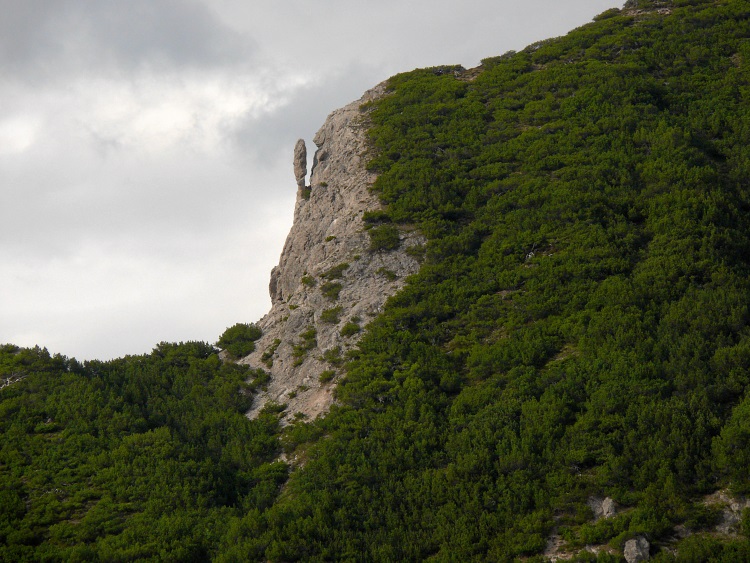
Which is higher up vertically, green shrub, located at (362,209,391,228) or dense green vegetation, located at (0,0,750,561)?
green shrub, located at (362,209,391,228)

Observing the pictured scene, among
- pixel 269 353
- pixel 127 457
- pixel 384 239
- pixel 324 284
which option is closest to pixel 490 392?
Result: pixel 324 284

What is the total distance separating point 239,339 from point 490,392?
47.5 ft

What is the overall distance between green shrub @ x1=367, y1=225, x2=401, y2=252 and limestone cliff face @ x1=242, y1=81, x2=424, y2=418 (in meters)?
0.25

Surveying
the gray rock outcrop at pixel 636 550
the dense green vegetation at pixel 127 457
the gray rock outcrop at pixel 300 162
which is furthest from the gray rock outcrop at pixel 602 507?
the gray rock outcrop at pixel 300 162

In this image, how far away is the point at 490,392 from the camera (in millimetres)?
30125

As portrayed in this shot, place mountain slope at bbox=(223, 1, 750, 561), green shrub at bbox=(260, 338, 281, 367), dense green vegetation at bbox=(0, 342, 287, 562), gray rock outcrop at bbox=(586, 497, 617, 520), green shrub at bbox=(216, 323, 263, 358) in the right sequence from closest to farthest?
gray rock outcrop at bbox=(586, 497, 617, 520) → mountain slope at bbox=(223, 1, 750, 561) → dense green vegetation at bbox=(0, 342, 287, 562) → green shrub at bbox=(260, 338, 281, 367) → green shrub at bbox=(216, 323, 263, 358)

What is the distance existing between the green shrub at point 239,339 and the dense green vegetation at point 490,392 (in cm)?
90

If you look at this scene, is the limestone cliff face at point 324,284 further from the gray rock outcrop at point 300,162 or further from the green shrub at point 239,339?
the gray rock outcrop at point 300,162

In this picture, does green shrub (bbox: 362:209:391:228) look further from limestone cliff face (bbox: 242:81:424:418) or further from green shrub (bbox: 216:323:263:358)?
green shrub (bbox: 216:323:263:358)

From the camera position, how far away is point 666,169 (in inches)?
1507

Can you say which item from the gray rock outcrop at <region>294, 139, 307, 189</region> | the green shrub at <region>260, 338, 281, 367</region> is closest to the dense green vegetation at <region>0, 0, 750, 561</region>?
the green shrub at <region>260, 338, 281, 367</region>

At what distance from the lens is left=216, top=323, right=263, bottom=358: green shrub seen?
39.0m

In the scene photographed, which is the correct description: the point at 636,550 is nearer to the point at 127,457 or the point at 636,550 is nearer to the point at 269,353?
the point at 127,457

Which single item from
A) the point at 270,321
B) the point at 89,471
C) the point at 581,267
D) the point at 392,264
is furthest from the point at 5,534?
the point at 581,267
